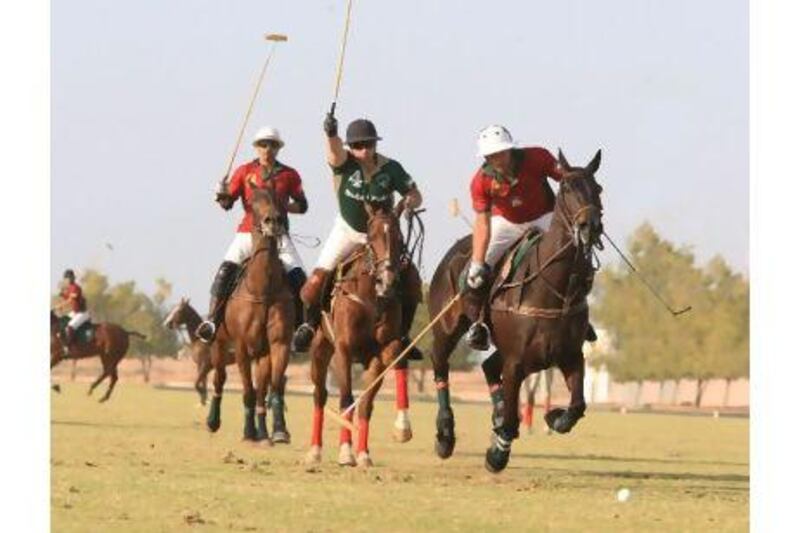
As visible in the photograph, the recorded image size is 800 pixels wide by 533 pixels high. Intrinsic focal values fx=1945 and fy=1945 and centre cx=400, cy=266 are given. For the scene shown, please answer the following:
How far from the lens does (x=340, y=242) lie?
17438 mm

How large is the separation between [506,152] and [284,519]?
453 cm

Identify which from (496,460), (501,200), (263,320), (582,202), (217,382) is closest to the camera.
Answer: (582,202)

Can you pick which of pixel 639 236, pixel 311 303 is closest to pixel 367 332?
pixel 311 303

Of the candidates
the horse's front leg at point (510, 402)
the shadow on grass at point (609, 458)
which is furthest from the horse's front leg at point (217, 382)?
the horse's front leg at point (510, 402)

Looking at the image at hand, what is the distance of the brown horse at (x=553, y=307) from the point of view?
14.7m

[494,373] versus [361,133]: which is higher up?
[361,133]

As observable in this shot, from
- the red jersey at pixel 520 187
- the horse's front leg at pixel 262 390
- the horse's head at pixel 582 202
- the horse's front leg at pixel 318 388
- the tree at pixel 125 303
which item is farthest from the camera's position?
the tree at pixel 125 303

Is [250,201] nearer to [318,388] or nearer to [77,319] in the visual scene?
[318,388]

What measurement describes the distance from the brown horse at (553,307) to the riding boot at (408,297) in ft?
4.15

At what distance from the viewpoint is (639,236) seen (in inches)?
2955

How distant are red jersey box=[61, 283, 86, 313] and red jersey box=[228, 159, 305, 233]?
50.4 ft

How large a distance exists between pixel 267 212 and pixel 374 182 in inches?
84.1

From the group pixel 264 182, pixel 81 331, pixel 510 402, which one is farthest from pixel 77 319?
pixel 510 402

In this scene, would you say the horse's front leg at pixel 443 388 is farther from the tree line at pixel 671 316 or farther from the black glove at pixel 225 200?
the tree line at pixel 671 316
